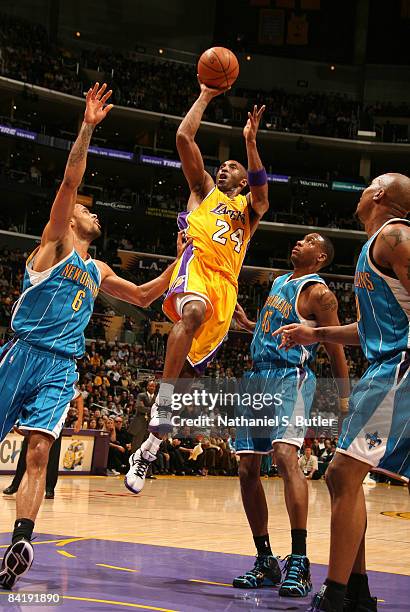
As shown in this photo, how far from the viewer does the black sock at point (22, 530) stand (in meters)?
4.36

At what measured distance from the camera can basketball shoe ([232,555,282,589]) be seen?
16.9 feet

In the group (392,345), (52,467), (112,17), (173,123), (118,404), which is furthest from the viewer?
(112,17)

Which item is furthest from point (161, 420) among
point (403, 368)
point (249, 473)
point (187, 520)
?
point (187, 520)

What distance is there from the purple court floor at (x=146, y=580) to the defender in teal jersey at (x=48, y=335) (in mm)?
548

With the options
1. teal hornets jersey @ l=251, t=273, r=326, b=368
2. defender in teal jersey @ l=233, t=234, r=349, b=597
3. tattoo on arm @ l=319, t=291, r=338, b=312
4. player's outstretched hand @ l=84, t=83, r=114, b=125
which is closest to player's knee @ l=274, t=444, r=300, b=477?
defender in teal jersey @ l=233, t=234, r=349, b=597

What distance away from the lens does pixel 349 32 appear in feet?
125

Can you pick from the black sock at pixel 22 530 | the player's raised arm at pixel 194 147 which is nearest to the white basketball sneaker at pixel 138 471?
the black sock at pixel 22 530

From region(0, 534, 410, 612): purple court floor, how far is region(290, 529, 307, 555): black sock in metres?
0.29

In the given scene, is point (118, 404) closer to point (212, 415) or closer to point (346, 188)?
point (212, 415)

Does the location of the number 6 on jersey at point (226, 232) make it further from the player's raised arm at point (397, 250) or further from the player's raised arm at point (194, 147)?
the player's raised arm at point (397, 250)

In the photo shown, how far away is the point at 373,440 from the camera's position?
12.4 feet

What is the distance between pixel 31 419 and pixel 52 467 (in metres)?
5.85

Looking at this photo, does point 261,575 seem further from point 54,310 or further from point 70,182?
point 70,182

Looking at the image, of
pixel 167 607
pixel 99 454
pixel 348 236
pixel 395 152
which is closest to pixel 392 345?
pixel 167 607
